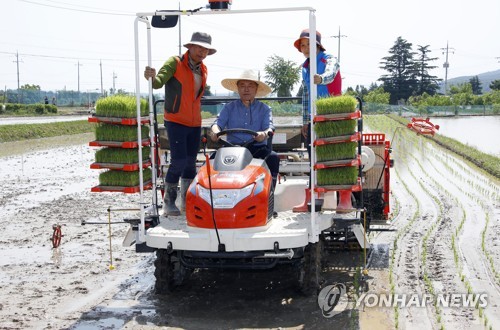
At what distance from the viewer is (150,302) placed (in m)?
6.53

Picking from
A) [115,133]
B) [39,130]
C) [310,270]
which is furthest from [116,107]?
[39,130]

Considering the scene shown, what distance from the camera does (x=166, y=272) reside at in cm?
654

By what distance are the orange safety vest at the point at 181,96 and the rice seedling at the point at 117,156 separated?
2.00ft

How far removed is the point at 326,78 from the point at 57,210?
679cm

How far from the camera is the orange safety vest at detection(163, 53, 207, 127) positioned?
22.8 ft

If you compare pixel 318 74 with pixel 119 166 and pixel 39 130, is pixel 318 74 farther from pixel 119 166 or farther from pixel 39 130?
pixel 39 130

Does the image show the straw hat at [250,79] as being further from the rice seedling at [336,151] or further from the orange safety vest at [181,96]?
the rice seedling at [336,151]

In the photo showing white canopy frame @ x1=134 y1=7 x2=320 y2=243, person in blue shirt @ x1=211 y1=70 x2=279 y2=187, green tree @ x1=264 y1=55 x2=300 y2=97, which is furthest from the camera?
green tree @ x1=264 y1=55 x2=300 y2=97

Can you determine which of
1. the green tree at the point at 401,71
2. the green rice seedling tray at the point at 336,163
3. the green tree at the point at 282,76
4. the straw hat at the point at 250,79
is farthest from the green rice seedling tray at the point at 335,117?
the green tree at the point at 401,71

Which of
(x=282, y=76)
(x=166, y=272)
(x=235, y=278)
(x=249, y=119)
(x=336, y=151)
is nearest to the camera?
(x=336, y=151)

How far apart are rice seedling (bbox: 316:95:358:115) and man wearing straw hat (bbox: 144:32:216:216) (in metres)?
1.34

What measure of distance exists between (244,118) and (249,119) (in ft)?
0.18

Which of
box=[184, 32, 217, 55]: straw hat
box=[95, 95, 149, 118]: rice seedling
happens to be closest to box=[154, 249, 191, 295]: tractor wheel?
box=[95, 95, 149, 118]: rice seedling

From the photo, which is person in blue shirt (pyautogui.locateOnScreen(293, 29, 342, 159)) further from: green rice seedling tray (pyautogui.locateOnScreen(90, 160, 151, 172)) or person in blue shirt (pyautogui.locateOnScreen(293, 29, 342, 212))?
green rice seedling tray (pyautogui.locateOnScreen(90, 160, 151, 172))
